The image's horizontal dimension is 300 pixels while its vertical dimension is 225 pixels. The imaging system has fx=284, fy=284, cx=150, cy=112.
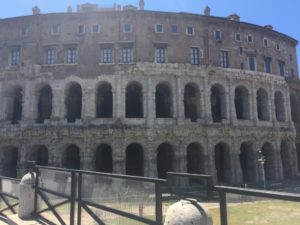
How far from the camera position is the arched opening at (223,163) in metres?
26.9

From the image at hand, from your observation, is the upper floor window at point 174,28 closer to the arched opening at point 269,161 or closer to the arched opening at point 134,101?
the arched opening at point 134,101

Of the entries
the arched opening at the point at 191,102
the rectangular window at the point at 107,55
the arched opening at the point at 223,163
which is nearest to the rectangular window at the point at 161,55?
the arched opening at the point at 191,102

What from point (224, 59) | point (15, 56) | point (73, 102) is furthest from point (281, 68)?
point (15, 56)

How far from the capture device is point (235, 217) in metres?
4.06

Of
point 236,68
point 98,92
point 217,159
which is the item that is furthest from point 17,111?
point 236,68

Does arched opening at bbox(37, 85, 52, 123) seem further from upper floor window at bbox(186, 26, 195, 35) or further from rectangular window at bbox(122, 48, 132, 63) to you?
upper floor window at bbox(186, 26, 195, 35)

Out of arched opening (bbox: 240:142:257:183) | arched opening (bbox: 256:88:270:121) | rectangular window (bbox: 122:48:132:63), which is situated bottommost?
arched opening (bbox: 240:142:257:183)

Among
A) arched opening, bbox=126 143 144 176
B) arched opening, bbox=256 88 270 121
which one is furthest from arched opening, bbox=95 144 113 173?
arched opening, bbox=256 88 270 121

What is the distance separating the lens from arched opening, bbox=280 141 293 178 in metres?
31.2

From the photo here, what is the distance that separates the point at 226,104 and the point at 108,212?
23.4 metres

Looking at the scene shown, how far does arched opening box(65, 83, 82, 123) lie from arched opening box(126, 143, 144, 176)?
6034 millimetres

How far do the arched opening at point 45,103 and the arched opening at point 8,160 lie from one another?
13.8ft

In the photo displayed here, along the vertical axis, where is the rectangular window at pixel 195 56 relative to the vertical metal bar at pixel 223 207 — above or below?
above

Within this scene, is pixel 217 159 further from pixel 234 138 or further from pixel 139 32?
pixel 139 32
